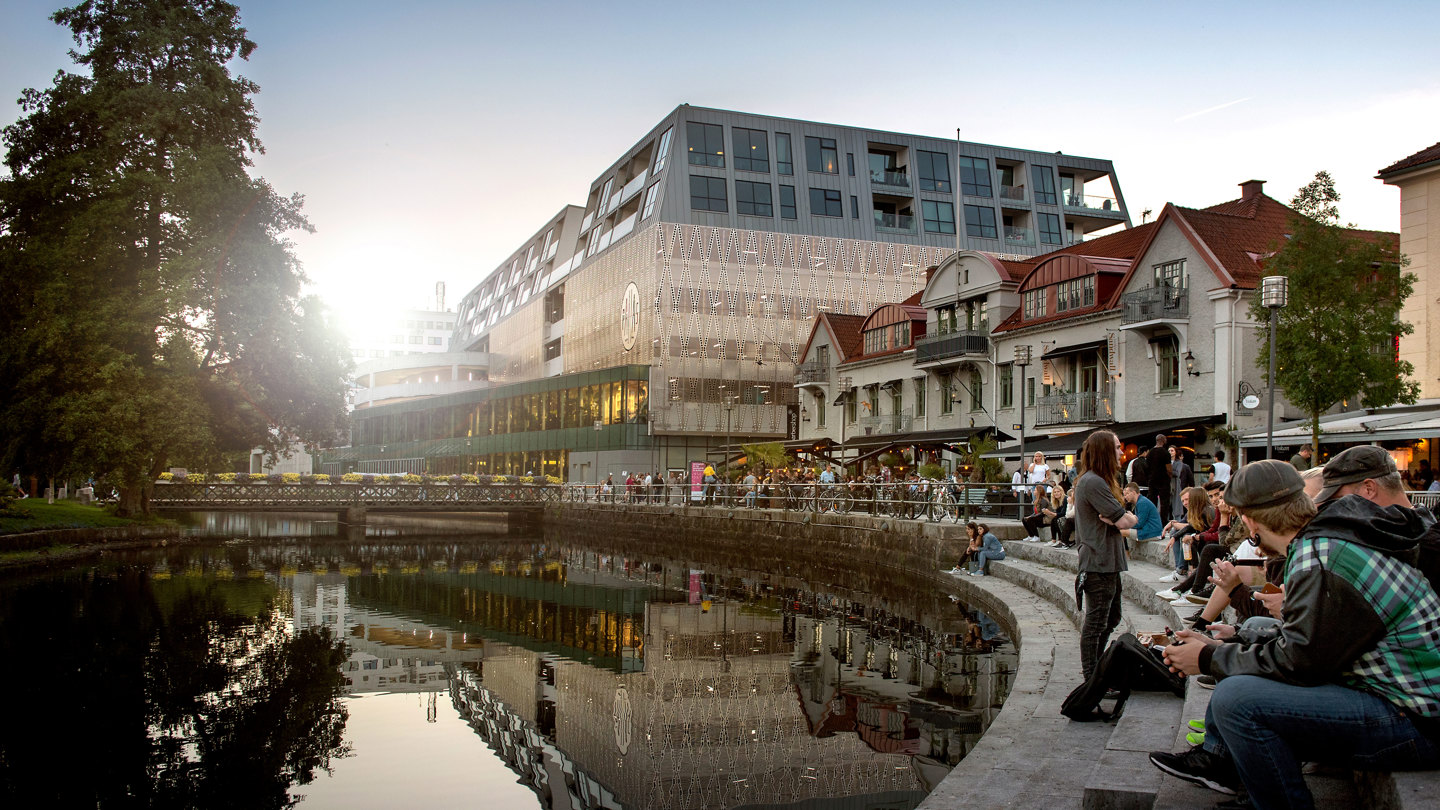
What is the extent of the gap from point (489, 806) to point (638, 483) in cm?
3599

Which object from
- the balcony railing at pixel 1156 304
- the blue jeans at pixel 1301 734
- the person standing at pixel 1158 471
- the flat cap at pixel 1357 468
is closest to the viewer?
the blue jeans at pixel 1301 734

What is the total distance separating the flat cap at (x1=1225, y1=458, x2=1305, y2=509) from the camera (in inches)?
157

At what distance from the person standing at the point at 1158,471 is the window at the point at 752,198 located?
39.9m

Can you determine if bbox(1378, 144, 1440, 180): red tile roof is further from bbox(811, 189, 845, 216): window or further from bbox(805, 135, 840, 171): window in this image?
bbox(805, 135, 840, 171): window

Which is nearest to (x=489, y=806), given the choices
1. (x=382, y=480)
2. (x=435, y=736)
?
(x=435, y=736)

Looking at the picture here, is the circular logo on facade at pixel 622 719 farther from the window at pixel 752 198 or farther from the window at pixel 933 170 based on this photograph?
the window at pixel 933 170

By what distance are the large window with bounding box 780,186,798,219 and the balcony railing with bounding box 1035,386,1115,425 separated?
27623mm

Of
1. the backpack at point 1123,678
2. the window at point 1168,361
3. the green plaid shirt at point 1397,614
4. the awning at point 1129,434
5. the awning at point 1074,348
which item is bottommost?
the backpack at point 1123,678

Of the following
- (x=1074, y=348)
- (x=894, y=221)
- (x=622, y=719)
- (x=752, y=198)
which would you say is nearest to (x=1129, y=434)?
(x=1074, y=348)

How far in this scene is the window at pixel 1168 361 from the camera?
91.2ft

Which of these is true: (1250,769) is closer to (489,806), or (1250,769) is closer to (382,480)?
(489,806)

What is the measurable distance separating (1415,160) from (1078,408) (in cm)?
1034

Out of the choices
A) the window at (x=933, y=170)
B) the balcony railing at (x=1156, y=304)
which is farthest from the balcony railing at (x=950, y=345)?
the window at (x=933, y=170)

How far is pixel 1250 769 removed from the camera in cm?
371
